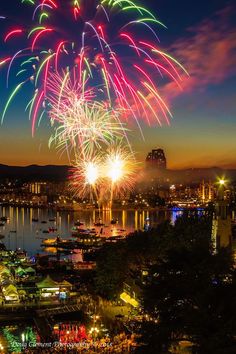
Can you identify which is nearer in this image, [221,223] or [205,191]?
[221,223]

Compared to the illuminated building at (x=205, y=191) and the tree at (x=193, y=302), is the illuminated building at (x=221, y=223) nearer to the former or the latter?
the tree at (x=193, y=302)

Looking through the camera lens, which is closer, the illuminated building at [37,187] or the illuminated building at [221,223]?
the illuminated building at [221,223]

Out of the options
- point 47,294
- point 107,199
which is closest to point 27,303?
point 47,294

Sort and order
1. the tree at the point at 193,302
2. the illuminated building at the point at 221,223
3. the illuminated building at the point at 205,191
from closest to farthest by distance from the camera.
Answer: the tree at the point at 193,302, the illuminated building at the point at 221,223, the illuminated building at the point at 205,191

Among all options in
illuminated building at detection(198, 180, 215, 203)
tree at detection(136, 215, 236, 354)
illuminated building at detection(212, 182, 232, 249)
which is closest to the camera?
tree at detection(136, 215, 236, 354)

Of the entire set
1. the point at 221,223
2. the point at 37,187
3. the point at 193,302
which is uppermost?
the point at 37,187

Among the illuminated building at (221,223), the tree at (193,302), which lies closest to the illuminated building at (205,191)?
the illuminated building at (221,223)

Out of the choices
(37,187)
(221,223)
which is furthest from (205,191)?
(221,223)

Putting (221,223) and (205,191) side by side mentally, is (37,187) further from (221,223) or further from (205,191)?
(221,223)

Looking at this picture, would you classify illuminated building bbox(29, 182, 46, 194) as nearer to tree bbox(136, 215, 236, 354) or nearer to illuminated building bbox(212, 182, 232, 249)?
illuminated building bbox(212, 182, 232, 249)

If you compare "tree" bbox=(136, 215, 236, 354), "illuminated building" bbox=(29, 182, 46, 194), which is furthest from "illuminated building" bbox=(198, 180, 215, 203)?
"tree" bbox=(136, 215, 236, 354)

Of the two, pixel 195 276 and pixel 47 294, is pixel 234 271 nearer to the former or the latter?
pixel 195 276

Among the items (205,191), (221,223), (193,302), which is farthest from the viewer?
(205,191)

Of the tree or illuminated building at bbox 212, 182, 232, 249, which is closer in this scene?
the tree
